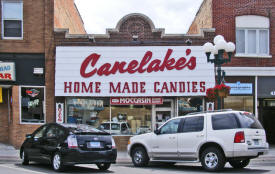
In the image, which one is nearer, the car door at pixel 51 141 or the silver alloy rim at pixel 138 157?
the car door at pixel 51 141

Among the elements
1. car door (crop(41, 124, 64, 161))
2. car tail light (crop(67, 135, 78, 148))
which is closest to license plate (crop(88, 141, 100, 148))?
car tail light (crop(67, 135, 78, 148))

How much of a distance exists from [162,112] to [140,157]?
6.46 metres

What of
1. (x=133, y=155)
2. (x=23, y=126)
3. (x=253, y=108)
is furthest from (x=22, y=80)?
(x=253, y=108)

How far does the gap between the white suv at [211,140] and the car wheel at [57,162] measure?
3313 millimetres

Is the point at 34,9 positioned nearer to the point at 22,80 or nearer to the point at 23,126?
the point at 22,80

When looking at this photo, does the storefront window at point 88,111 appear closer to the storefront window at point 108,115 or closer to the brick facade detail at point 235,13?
the storefront window at point 108,115

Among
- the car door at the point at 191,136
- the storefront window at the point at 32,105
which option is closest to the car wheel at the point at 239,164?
the car door at the point at 191,136

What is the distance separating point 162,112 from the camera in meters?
20.9

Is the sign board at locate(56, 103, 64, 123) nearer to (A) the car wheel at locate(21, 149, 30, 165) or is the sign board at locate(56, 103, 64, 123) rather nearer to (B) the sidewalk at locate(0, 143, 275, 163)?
(B) the sidewalk at locate(0, 143, 275, 163)

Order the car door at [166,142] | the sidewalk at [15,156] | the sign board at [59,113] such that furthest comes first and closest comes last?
the sign board at [59,113] → the sidewalk at [15,156] → the car door at [166,142]

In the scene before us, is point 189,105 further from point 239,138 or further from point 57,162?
point 57,162

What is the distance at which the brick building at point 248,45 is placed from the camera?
20797 mm

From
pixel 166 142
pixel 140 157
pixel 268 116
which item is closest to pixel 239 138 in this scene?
pixel 166 142

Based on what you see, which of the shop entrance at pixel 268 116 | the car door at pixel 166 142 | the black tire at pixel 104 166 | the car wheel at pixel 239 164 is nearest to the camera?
the black tire at pixel 104 166
